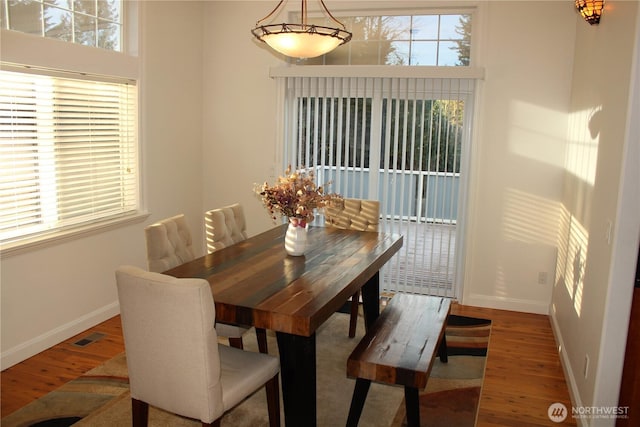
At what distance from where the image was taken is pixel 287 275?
3162 millimetres

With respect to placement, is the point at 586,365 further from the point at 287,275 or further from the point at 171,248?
the point at 171,248

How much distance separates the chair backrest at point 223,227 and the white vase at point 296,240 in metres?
0.65

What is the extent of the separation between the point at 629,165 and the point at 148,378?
2453mm

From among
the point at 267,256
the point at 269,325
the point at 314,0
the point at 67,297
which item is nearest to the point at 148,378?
the point at 269,325

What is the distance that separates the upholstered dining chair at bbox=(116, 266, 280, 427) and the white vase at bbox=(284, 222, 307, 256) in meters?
1.05

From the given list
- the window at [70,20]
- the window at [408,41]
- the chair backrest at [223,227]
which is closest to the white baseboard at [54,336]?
the chair backrest at [223,227]

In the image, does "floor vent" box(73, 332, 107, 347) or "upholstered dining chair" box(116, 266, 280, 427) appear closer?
"upholstered dining chair" box(116, 266, 280, 427)

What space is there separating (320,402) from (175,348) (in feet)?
4.07

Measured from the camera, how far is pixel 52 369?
12.2 feet

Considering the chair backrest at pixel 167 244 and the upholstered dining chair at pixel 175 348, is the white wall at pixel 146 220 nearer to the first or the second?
the chair backrest at pixel 167 244

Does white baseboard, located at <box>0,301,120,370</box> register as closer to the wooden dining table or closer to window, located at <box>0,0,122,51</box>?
the wooden dining table

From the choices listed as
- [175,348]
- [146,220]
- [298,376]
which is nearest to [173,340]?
[175,348]

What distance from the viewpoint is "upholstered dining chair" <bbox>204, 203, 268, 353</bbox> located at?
395cm

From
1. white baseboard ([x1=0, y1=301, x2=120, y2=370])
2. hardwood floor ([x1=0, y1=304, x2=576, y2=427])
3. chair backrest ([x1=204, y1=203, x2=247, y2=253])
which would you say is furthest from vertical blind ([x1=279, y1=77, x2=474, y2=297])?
white baseboard ([x1=0, y1=301, x2=120, y2=370])
